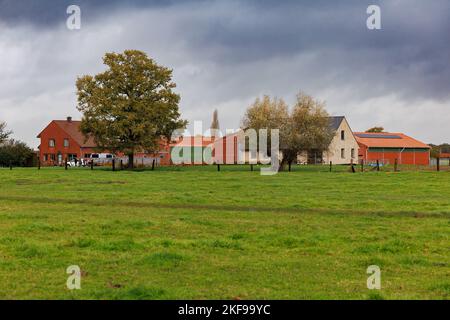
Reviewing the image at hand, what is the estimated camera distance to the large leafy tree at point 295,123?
6134 cm

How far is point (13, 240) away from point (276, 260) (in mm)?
6520

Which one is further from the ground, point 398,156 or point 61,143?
point 61,143

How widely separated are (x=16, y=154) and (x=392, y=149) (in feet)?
226

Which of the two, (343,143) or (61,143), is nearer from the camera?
(343,143)

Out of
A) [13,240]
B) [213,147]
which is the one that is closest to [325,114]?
Answer: [213,147]

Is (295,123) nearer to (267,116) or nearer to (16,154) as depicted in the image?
(267,116)

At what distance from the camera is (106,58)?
70.7m

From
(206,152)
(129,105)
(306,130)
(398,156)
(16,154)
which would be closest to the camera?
(306,130)

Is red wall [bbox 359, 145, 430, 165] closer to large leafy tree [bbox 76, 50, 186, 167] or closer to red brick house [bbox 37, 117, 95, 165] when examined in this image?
large leafy tree [bbox 76, 50, 186, 167]

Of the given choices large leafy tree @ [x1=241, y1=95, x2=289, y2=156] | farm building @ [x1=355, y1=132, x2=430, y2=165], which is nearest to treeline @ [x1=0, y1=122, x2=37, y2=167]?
large leafy tree @ [x1=241, y1=95, x2=289, y2=156]

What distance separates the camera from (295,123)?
6250 centimetres

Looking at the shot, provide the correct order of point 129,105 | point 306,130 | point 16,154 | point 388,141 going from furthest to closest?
point 388,141 < point 16,154 < point 129,105 < point 306,130

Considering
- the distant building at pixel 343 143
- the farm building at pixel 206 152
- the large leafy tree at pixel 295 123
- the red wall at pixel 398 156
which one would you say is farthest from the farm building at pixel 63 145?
the large leafy tree at pixel 295 123

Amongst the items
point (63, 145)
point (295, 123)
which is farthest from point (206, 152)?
point (295, 123)
